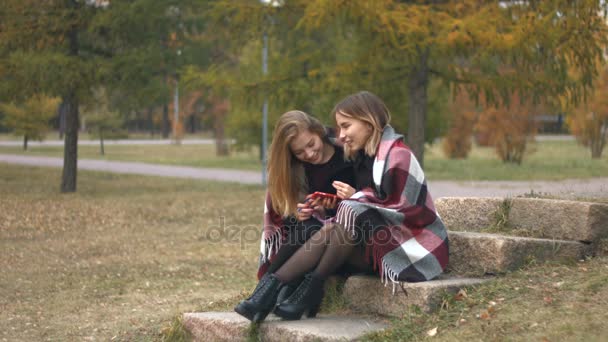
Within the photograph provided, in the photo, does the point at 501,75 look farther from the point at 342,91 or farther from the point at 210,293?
the point at 210,293

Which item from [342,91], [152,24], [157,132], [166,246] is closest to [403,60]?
[342,91]

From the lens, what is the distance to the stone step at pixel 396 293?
13.9ft

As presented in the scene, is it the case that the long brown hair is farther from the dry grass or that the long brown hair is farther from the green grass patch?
the dry grass

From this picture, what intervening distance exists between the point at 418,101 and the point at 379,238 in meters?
8.46

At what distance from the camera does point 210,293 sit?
7156 millimetres

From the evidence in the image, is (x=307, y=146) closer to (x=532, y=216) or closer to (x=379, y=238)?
(x=379, y=238)

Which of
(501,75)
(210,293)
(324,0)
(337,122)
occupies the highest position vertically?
(324,0)

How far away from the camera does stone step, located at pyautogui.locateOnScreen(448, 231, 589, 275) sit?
4.52 m

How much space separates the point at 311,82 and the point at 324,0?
2238mm

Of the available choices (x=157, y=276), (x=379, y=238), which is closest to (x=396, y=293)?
(x=379, y=238)

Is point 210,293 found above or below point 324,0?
below

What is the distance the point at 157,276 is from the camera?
311 inches

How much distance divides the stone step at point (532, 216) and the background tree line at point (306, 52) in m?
5.54

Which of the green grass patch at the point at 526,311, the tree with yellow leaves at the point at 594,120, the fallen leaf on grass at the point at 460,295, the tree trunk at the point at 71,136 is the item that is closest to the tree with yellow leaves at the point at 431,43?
the tree trunk at the point at 71,136
